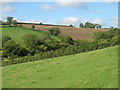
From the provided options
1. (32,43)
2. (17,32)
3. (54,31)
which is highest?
(54,31)

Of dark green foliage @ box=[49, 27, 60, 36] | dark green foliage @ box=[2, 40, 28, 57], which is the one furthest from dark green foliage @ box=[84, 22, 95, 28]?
dark green foliage @ box=[2, 40, 28, 57]

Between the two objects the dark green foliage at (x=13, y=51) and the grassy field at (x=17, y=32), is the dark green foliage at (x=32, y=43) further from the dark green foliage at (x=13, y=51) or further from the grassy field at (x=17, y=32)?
the grassy field at (x=17, y=32)

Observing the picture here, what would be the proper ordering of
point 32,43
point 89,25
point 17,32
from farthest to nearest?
point 89,25 < point 17,32 < point 32,43

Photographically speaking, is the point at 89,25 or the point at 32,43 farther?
the point at 89,25

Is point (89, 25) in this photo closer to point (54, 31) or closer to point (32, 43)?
point (54, 31)

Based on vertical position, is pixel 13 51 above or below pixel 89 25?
below

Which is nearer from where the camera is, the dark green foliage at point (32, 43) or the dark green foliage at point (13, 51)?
the dark green foliage at point (13, 51)

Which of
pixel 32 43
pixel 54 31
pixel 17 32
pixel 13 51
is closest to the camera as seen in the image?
pixel 13 51

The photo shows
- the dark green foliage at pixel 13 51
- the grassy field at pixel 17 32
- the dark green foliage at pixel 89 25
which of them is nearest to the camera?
the dark green foliage at pixel 13 51

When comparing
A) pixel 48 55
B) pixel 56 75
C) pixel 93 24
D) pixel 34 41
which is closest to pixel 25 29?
pixel 34 41

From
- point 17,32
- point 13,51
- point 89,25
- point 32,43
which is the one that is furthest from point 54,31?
point 89,25

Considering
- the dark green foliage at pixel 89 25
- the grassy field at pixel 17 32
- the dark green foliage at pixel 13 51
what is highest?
the dark green foliage at pixel 89 25

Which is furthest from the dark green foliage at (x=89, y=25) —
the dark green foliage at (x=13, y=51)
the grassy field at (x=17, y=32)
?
the dark green foliage at (x=13, y=51)

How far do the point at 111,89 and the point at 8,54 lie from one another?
5352cm
